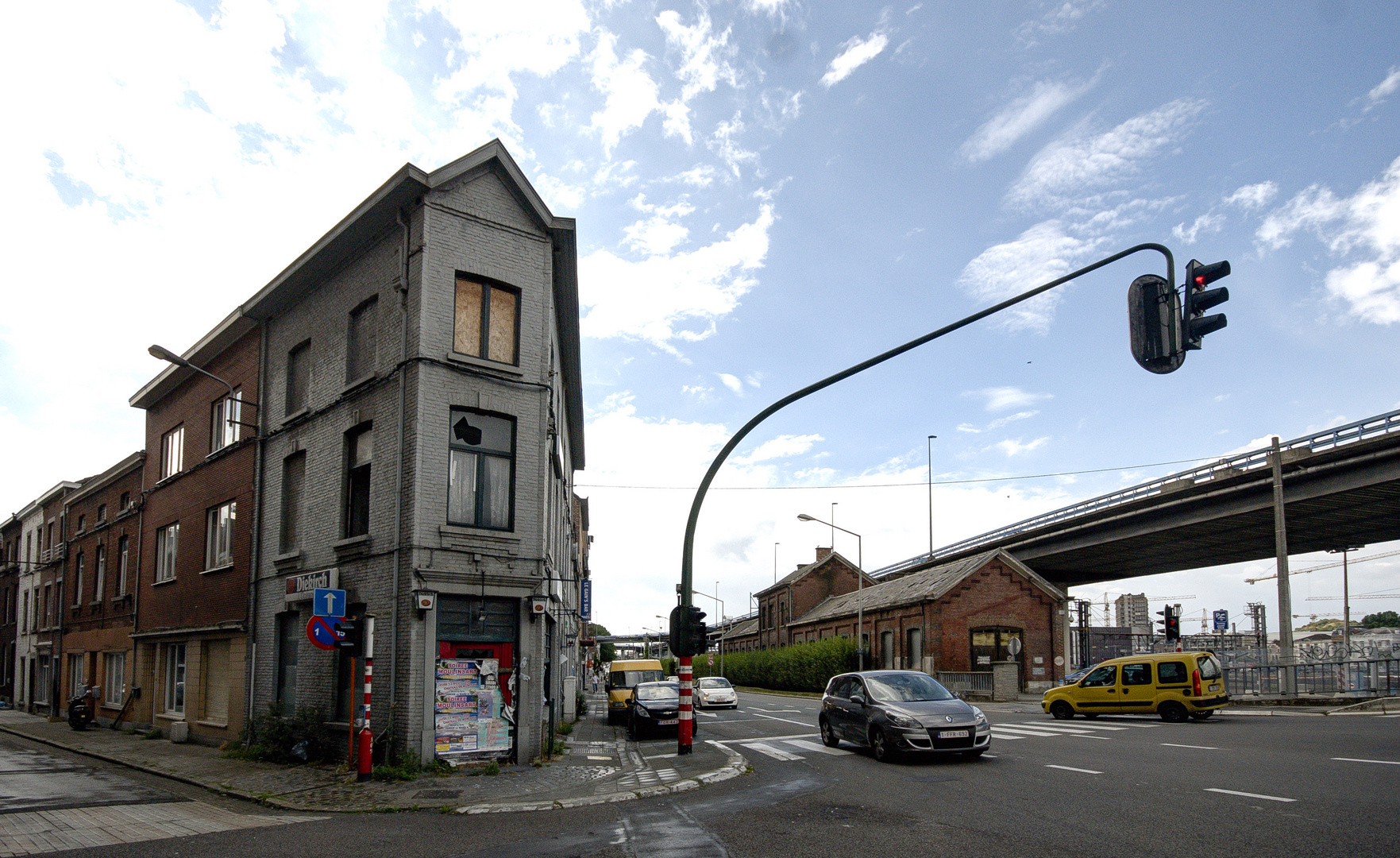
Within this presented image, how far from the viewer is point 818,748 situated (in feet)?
55.9

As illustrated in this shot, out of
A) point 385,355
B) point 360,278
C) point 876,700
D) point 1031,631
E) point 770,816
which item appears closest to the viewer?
point 770,816

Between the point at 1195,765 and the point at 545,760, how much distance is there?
32.8ft

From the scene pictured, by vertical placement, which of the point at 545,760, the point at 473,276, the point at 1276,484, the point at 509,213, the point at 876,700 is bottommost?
the point at 545,760

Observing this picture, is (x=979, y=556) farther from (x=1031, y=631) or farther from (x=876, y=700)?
(x=876, y=700)

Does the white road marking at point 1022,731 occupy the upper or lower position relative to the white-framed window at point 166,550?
lower

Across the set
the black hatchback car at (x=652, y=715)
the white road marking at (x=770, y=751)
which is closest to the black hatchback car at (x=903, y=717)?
the white road marking at (x=770, y=751)

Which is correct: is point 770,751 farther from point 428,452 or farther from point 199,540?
point 199,540

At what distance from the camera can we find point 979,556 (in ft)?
139

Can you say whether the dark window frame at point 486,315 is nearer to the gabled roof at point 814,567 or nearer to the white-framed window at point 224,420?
the white-framed window at point 224,420

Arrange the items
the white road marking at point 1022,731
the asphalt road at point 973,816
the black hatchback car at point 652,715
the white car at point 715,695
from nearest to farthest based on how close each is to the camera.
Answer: the asphalt road at point 973,816 → the white road marking at point 1022,731 → the black hatchback car at point 652,715 → the white car at point 715,695

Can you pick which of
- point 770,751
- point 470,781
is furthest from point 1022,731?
point 470,781

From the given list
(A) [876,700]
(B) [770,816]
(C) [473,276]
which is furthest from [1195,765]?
(C) [473,276]

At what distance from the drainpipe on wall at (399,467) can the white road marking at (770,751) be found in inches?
257

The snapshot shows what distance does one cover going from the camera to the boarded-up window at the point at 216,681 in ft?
67.4
